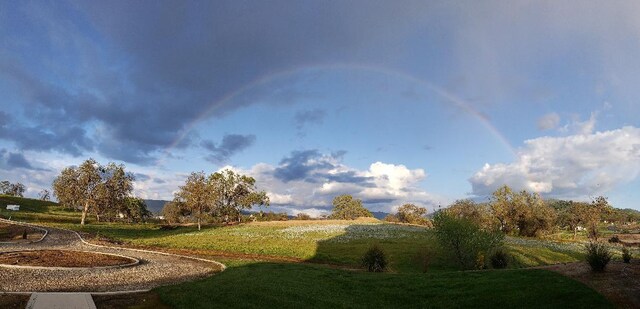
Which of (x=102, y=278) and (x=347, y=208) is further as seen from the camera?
(x=347, y=208)

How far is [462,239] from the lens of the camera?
36281 mm

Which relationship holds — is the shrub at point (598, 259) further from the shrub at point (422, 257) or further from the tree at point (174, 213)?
the tree at point (174, 213)

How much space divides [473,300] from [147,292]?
15.6 metres

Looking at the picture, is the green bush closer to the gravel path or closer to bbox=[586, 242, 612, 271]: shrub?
bbox=[586, 242, 612, 271]: shrub

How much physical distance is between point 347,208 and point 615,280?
560ft

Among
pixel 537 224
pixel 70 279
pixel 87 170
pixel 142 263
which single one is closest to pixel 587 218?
pixel 537 224

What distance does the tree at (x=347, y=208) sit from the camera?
186 m

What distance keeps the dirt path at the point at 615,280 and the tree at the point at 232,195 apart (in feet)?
339

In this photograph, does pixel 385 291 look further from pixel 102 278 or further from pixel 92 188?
pixel 92 188

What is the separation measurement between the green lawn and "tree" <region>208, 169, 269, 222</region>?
94.8 metres

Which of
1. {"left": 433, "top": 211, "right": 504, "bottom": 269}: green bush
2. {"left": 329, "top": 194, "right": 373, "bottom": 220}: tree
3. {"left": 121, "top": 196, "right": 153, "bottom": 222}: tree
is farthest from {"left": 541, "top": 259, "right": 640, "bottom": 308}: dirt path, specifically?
{"left": 329, "top": 194, "right": 373, "bottom": 220}: tree

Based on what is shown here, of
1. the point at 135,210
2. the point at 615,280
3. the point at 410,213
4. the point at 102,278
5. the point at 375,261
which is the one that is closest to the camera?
the point at 615,280

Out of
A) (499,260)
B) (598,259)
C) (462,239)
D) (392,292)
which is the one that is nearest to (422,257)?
(462,239)

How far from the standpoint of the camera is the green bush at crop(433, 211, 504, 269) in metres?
36.2
